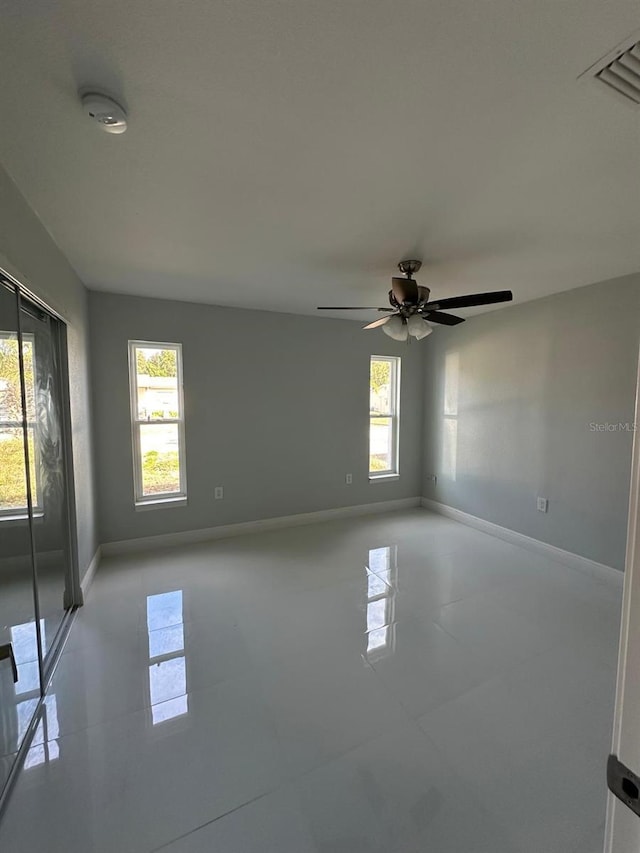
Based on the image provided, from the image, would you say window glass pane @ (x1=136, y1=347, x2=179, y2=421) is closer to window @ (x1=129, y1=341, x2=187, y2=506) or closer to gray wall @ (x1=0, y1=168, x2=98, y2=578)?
window @ (x1=129, y1=341, x2=187, y2=506)

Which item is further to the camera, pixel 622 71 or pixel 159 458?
pixel 159 458

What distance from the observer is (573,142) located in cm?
139

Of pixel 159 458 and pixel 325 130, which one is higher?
pixel 325 130

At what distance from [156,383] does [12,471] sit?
7.05 ft

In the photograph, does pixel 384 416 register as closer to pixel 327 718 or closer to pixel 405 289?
pixel 405 289

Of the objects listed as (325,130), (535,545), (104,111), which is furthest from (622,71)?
(535,545)

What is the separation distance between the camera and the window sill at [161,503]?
3604 millimetres

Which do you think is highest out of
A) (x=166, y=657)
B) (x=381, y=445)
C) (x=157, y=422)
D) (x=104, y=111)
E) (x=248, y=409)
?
(x=104, y=111)

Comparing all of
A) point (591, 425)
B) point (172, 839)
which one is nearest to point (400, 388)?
point (591, 425)

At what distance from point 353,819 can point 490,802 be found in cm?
52

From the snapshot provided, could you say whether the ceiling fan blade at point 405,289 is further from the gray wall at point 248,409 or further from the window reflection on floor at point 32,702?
the window reflection on floor at point 32,702

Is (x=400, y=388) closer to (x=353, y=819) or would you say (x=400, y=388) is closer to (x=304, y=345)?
(x=304, y=345)

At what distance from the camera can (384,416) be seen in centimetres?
494

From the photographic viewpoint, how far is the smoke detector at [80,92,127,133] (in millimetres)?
1177
